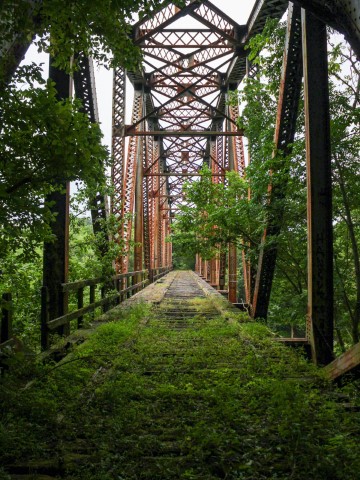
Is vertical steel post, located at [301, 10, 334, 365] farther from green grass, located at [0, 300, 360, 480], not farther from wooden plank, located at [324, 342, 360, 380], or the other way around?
wooden plank, located at [324, 342, 360, 380]

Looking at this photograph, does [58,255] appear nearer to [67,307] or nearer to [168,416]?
[67,307]

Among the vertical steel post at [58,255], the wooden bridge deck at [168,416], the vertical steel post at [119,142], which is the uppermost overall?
the vertical steel post at [119,142]

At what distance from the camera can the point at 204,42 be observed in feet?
50.2

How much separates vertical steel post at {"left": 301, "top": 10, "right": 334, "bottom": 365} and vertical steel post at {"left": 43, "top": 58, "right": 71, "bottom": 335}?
135 inches

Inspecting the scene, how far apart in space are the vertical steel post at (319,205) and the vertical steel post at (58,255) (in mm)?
3437

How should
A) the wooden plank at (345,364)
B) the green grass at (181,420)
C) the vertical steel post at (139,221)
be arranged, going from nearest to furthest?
the green grass at (181,420) → the wooden plank at (345,364) → the vertical steel post at (139,221)

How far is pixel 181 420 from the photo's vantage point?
3.26 metres

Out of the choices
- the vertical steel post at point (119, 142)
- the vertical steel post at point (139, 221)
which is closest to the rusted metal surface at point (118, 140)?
the vertical steel post at point (119, 142)

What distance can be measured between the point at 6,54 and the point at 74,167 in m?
0.99

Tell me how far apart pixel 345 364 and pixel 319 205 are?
1.82 m

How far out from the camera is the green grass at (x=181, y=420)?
2545 mm

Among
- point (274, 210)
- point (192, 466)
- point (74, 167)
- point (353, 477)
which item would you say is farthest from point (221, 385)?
point (274, 210)

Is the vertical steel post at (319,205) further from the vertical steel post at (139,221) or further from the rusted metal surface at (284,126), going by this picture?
the vertical steel post at (139,221)

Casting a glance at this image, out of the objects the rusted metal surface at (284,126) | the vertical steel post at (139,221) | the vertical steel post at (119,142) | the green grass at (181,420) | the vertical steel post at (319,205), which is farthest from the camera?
the vertical steel post at (139,221)
